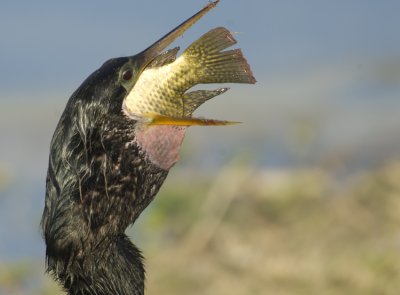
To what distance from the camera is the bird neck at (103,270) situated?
15.0 feet

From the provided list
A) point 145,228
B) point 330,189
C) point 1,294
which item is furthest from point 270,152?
point 1,294

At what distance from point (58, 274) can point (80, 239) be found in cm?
17

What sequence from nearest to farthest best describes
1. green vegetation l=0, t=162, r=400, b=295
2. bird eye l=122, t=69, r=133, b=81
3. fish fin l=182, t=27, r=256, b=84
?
bird eye l=122, t=69, r=133, b=81
fish fin l=182, t=27, r=256, b=84
green vegetation l=0, t=162, r=400, b=295

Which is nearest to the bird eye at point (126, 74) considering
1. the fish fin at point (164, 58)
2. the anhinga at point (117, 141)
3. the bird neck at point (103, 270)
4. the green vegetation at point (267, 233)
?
the anhinga at point (117, 141)

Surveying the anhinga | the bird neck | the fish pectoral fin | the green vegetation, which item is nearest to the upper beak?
the anhinga

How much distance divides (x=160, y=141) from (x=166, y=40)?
328 mm

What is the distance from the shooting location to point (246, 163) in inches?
436

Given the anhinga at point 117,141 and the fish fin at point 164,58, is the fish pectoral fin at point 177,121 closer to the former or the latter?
the anhinga at point 117,141

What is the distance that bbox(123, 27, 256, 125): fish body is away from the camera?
14.7 feet

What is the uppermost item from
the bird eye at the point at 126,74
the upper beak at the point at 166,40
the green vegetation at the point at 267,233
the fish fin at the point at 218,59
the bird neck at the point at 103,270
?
the upper beak at the point at 166,40

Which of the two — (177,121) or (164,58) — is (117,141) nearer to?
(177,121)

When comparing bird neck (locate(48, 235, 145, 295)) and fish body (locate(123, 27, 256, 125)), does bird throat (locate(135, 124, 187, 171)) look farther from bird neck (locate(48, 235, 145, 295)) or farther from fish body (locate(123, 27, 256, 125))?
bird neck (locate(48, 235, 145, 295))

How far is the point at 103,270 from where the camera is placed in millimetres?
4633

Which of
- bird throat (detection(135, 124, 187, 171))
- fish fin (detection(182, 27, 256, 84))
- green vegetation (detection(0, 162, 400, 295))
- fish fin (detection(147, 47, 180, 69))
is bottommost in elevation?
green vegetation (detection(0, 162, 400, 295))
